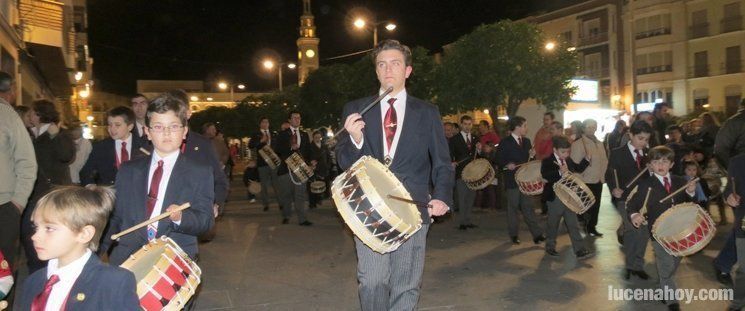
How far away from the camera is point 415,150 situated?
166 inches

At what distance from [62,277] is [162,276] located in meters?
0.44

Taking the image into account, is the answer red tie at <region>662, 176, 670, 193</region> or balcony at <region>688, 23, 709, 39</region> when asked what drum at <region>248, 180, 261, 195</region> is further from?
balcony at <region>688, 23, 709, 39</region>

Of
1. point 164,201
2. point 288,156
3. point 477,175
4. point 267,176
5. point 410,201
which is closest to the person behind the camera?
point 164,201

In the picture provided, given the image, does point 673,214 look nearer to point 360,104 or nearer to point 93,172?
point 360,104

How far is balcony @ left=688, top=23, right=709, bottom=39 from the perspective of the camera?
4659 cm

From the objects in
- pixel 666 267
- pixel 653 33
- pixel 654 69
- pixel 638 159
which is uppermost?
pixel 653 33

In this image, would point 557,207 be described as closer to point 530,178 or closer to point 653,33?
point 530,178

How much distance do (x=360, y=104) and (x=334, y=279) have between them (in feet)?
11.9

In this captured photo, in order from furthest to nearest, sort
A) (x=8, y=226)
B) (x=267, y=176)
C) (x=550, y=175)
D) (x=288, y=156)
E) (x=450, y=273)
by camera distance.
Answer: (x=267, y=176) < (x=288, y=156) < (x=550, y=175) < (x=450, y=273) < (x=8, y=226)

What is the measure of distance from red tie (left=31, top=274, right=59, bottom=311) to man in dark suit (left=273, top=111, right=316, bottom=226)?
360 inches

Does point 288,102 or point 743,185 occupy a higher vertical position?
point 288,102

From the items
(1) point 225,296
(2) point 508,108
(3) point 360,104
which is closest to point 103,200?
(3) point 360,104

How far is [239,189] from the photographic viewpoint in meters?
23.5

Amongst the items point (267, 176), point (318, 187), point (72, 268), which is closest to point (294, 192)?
point (267, 176)
